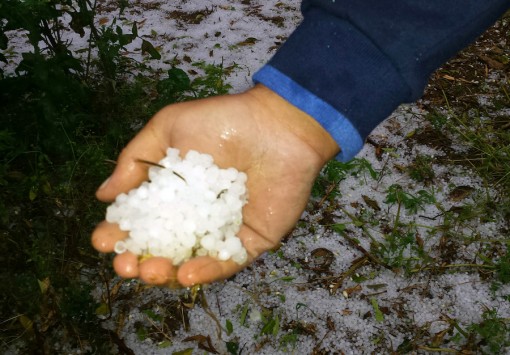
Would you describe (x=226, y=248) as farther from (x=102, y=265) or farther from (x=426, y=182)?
(x=426, y=182)

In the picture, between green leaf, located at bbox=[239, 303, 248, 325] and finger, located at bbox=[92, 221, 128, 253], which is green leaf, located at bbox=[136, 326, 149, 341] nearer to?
green leaf, located at bbox=[239, 303, 248, 325]

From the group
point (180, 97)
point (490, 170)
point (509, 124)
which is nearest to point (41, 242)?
point (180, 97)

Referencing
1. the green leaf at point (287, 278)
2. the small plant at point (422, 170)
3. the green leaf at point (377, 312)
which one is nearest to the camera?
the green leaf at point (377, 312)

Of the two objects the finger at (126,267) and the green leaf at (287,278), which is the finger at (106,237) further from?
the green leaf at (287,278)

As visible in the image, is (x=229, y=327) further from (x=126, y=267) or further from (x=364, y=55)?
(x=364, y=55)

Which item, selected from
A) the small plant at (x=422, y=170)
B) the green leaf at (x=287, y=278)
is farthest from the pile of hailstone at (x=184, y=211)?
the small plant at (x=422, y=170)

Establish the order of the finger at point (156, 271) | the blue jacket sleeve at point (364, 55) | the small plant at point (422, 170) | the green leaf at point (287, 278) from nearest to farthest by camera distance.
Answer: the finger at point (156, 271)
the blue jacket sleeve at point (364, 55)
the green leaf at point (287, 278)
the small plant at point (422, 170)
